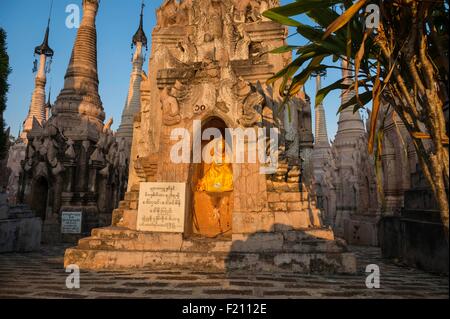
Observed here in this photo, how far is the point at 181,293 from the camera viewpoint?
13.7 feet

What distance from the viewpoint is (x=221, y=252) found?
6.04 m

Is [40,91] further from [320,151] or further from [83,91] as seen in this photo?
[320,151]

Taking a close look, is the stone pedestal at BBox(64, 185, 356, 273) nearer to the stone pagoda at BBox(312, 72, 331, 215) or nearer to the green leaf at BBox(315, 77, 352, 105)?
the green leaf at BBox(315, 77, 352, 105)

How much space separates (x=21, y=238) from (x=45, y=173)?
497cm

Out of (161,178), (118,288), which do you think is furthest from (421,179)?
(118,288)

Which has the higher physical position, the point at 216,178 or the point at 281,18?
the point at 281,18

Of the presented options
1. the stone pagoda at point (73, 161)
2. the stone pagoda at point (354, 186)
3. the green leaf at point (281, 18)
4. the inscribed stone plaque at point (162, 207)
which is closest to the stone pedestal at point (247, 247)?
the inscribed stone plaque at point (162, 207)

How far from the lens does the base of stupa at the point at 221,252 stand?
18.8 feet

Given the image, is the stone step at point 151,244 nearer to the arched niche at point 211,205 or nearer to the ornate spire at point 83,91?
the arched niche at point 211,205

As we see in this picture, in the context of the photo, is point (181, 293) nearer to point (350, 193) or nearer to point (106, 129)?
point (106, 129)

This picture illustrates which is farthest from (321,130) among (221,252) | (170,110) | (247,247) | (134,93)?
(221,252)

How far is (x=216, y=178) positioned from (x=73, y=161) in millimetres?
9072

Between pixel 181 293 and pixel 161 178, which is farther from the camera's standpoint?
pixel 161 178

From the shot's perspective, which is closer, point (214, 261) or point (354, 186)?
point (214, 261)
